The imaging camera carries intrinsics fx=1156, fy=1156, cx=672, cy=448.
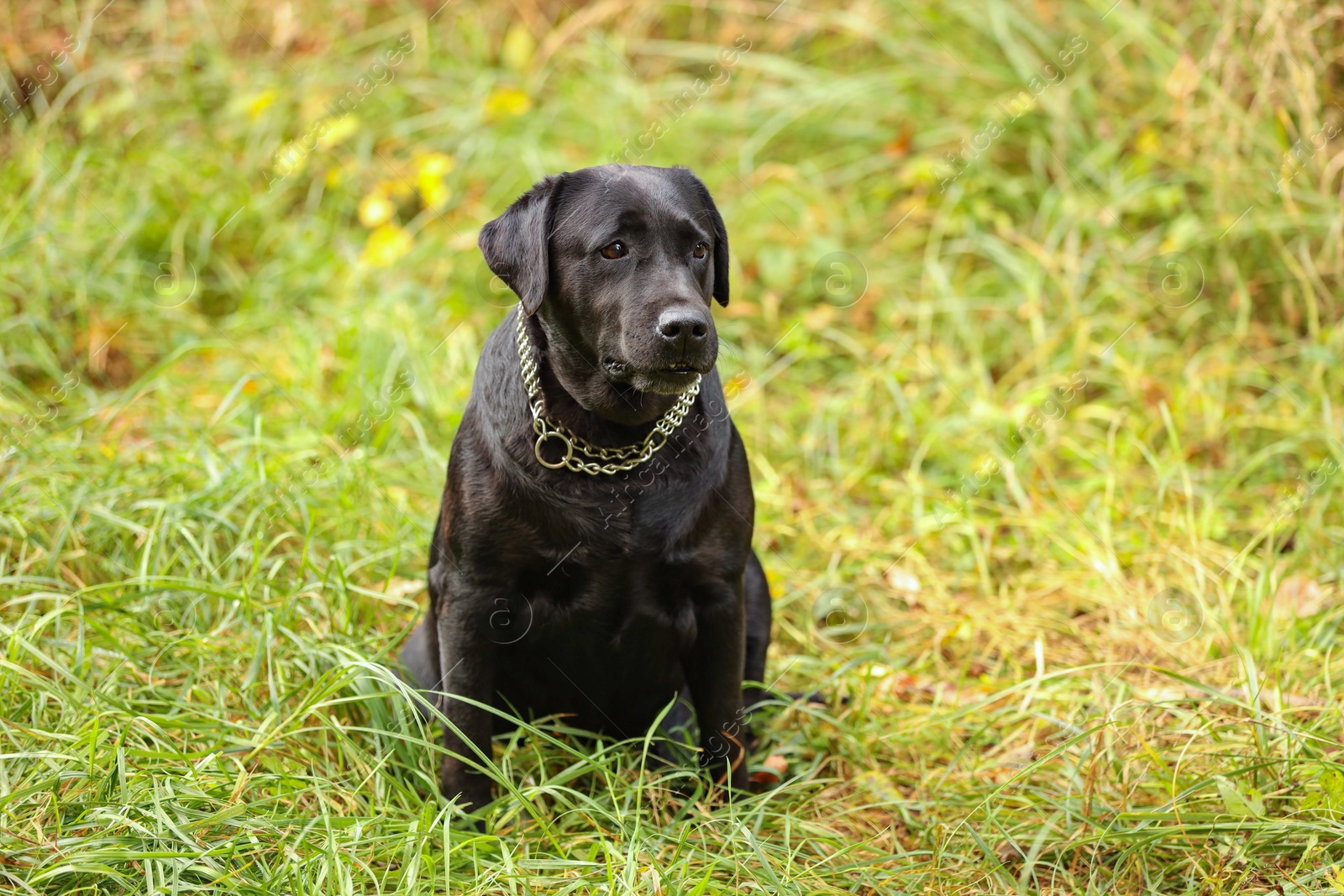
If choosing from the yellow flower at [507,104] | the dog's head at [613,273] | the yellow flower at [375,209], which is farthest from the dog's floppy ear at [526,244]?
the yellow flower at [507,104]

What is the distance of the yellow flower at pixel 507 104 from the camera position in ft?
18.4

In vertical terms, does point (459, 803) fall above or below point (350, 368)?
below

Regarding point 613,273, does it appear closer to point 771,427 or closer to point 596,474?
point 596,474

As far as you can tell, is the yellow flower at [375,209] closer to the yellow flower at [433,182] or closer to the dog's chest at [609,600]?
the yellow flower at [433,182]

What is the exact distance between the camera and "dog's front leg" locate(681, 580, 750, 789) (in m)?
2.55

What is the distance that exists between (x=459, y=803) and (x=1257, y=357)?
3.57 metres

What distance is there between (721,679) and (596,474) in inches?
22.7

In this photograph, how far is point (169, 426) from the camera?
13.0 feet

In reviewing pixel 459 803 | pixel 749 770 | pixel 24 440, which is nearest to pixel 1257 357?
pixel 749 770

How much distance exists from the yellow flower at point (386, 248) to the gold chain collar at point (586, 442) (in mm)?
2697

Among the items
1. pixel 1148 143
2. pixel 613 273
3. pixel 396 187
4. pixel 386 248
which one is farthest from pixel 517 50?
pixel 613 273

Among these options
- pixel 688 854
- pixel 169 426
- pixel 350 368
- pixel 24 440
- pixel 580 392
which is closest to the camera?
pixel 688 854

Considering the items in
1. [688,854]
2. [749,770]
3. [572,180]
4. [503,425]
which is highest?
[572,180]

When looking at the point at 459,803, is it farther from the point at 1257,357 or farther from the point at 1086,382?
the point at 1257,357
